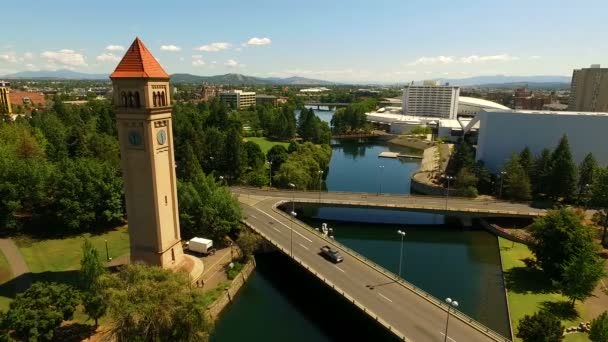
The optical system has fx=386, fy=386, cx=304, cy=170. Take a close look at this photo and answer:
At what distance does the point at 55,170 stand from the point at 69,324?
113 ft

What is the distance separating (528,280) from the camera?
51219 millimetres

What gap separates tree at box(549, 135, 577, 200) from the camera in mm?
77438

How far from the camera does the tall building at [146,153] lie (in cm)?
4072

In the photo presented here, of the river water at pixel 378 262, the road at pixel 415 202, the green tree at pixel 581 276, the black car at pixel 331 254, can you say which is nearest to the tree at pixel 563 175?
the road at pixel 415 202

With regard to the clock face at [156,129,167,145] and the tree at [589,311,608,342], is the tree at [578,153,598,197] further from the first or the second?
the clock face at [156,129,167,145]

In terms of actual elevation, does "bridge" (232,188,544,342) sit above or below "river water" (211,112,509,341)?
above

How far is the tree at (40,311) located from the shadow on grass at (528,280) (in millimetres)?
49941

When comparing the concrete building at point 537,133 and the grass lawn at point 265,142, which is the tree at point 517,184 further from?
the grass lawn at point 265,142

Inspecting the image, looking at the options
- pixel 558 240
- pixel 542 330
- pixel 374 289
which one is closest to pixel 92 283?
pixel 374 289

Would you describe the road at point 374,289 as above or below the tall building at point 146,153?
below

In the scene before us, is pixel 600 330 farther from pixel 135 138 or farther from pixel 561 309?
pixel 135 138

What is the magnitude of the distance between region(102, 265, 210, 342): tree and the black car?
21.5 meters

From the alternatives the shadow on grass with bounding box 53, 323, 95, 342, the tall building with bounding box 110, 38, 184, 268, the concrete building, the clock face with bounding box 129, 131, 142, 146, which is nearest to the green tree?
the tall building with bounding box 110, 38, 184, 268

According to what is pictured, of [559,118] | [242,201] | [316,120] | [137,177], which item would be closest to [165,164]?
[137,177]
